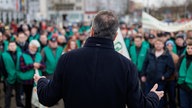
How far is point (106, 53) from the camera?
98.8 inches

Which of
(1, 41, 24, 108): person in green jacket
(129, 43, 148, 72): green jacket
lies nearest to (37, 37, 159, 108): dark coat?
(1, 41, 24, 108): person in green jacket

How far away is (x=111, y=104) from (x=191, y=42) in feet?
13.4

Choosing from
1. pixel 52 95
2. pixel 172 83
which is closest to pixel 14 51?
pixel 172 83

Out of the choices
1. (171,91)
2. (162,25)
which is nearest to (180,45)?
(171,91)

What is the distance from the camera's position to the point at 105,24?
250cm

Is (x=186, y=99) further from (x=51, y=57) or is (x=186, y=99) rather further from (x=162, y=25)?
(x=162, y=25)

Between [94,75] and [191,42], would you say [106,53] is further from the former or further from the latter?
[191,42]

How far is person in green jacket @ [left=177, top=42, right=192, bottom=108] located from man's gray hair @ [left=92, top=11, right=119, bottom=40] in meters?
3.89

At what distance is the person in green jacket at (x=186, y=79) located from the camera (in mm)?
6065

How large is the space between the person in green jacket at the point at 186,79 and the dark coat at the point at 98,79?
3.72 metres

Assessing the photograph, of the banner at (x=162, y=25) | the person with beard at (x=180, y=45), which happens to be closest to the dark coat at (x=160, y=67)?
the person with beard at (x=180, y=45)

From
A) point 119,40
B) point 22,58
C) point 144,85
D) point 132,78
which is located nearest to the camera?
point 132,78

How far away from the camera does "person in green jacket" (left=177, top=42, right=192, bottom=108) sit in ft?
19.9

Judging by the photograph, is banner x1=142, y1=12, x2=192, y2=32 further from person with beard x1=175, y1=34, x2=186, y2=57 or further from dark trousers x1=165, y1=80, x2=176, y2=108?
dark trousers x1=165, y1=80, x2=176, y2=108
